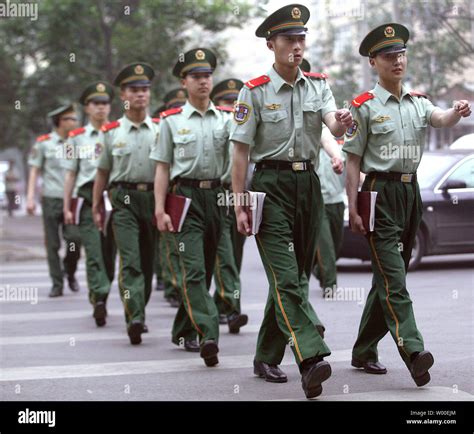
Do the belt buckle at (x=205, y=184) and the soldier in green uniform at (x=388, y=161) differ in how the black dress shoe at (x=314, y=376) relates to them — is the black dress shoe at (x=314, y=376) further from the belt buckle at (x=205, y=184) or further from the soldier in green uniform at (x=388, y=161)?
the belt buckle at (x=205, y=184)

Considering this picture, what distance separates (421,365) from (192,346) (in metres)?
2.33

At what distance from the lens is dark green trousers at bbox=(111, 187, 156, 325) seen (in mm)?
8520

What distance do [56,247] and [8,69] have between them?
54.6ft

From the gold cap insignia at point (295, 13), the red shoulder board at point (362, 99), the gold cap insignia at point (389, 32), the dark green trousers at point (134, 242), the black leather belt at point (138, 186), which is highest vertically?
the gold cap insignia at point (295, 13)

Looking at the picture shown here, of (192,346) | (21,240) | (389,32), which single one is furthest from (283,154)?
(21,240)

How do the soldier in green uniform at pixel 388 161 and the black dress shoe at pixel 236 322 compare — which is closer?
A: the soldier in green uniform at pixel 388 161

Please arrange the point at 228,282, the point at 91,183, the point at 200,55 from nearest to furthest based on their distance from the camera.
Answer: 1. the point at 200,55
2. the point at 228,282
3. the point at 91,183

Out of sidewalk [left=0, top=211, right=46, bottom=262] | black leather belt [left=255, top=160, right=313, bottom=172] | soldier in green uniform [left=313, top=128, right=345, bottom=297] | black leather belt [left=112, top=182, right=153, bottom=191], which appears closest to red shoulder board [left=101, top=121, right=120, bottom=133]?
black leather belt [left=112, top=182, right=153, bottom=191]

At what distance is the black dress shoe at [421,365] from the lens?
6070 millimetres

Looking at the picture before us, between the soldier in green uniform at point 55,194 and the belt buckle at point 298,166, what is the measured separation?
6018 mm

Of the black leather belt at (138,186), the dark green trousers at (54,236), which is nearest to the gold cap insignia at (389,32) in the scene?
the black leather belt at (138,186)

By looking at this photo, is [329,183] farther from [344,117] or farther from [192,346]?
[344,117]

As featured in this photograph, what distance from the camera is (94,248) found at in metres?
10.4
